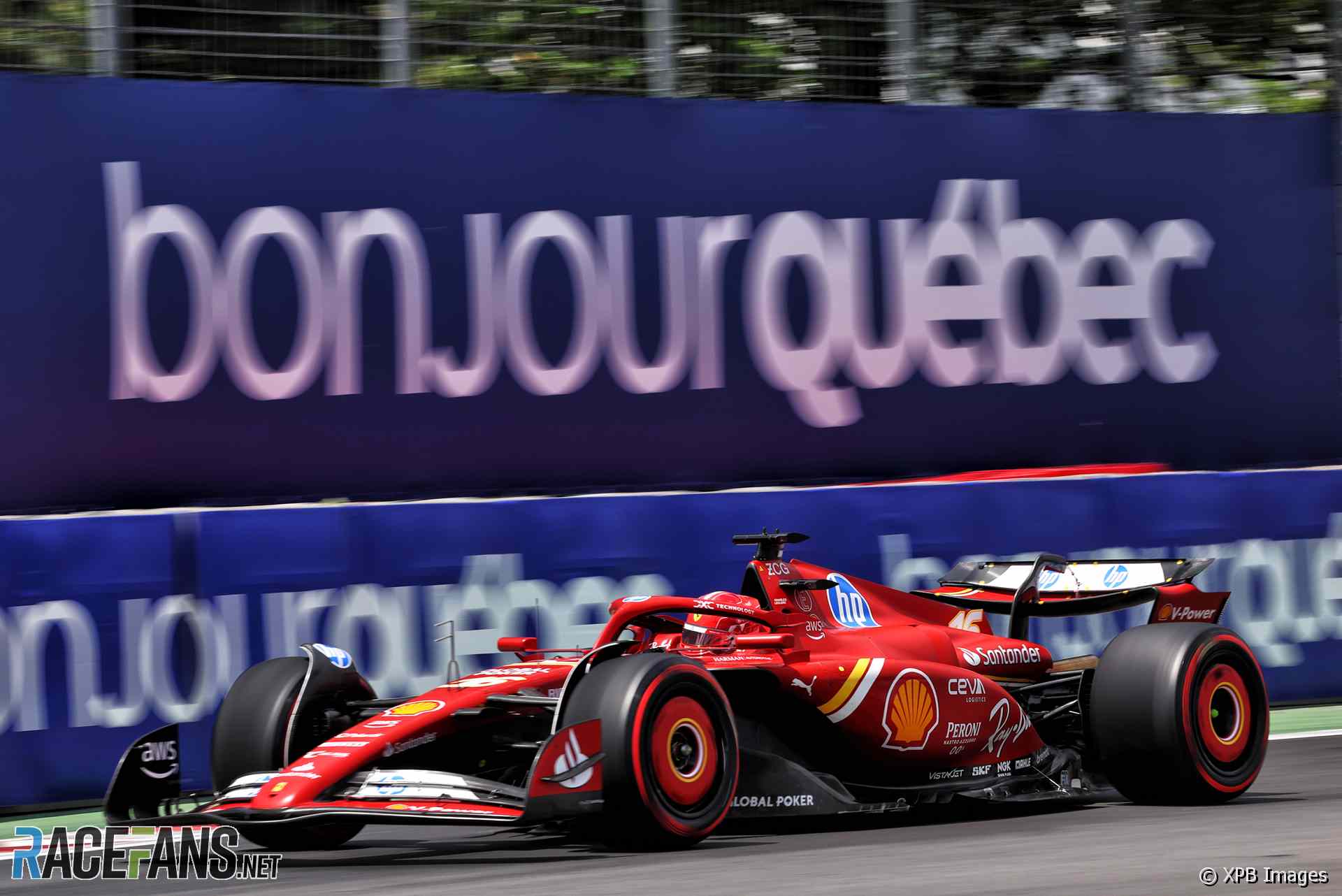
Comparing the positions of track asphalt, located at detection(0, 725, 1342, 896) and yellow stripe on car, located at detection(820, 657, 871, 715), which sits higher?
yellow stripe on car, located at detection(820, 657, 871, 715)

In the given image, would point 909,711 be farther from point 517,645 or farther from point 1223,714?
point 517,645

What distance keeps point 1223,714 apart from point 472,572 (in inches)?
139

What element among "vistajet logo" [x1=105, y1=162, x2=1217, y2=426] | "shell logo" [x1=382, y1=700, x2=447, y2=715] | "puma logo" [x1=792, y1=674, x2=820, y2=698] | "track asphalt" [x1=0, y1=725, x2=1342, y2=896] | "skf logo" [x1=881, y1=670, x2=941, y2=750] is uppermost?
"vistajet logo" [x1=105, y1=162, x2=1217, y2=426]

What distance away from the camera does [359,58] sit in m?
10.3

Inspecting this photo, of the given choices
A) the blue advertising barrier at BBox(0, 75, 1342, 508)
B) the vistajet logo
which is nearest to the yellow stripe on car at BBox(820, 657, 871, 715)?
the blue advertising barrier at BBox(0, 75, 1342, 508)

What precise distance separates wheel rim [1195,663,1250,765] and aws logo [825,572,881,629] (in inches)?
50.7

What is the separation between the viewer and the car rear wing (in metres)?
7.91

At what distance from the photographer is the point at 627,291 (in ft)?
35.2

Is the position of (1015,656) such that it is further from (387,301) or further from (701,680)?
(387,301)

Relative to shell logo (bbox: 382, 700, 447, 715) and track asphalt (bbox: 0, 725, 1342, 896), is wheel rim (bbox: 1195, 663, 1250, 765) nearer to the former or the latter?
track asphalt (bbox: 0, 725, 1342, 896)

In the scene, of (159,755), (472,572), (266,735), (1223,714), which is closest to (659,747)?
(266,735)

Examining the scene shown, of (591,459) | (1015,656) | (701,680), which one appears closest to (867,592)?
(1015,656)

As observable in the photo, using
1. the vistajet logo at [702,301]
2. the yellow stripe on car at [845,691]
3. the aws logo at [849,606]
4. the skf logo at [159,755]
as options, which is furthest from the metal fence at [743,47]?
the yellow stripe on car at [845,691]

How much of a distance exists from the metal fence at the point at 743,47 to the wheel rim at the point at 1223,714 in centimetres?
520
